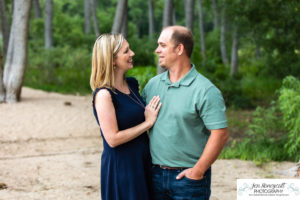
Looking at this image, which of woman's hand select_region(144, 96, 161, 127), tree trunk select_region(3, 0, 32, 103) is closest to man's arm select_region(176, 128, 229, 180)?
woman's hand select_region(144, 96, 161, 127)

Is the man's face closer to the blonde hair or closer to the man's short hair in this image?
the man's short hair

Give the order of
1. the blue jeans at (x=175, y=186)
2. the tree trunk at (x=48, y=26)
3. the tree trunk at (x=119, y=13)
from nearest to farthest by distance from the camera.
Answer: the blue jeans at (x=175, y=186)
the tree trunk at (x=119, y=13)
the tree trunk at (x=48, y=26)

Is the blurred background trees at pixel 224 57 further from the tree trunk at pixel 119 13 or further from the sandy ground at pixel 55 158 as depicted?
the sandy ground at pixel 55 158

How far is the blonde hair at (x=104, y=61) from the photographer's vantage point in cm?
303

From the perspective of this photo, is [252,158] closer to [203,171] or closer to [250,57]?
[203,171]

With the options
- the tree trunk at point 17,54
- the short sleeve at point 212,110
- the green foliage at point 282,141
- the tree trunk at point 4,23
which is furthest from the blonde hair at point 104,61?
the tree trunk at point 4,23

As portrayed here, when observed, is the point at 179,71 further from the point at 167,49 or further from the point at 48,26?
the point at 48,26

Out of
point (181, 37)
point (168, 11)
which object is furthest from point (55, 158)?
point (168, 11)

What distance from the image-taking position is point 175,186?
2.97 metres

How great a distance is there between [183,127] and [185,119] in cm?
6

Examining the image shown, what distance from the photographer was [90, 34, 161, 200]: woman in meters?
2.99

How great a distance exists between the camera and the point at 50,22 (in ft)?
75.2

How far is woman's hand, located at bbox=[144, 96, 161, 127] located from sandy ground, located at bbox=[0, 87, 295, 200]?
296 cm

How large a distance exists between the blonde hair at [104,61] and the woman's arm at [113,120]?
10 cm
